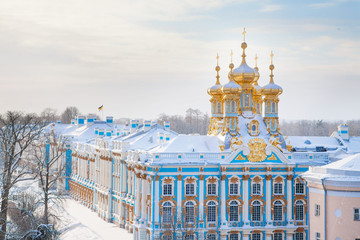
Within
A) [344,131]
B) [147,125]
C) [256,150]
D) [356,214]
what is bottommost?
[356,214]

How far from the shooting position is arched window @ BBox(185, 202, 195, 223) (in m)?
39.7

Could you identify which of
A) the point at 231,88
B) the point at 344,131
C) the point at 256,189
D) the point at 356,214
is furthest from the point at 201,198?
the point at 344,131

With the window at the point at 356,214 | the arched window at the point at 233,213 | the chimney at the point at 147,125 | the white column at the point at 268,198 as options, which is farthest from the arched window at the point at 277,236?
the chimney at the point at 147,125

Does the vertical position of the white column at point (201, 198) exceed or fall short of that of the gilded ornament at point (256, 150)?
it falls short

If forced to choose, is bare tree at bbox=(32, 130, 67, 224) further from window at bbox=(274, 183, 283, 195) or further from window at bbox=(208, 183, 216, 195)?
window at bbox=(274, 183, 283, 195)

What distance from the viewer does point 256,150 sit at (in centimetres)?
4100

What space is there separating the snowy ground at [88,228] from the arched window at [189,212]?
664 cm

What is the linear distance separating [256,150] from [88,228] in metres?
16.7

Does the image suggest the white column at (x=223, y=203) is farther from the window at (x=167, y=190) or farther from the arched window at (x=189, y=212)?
the window at (x=167, y=190)

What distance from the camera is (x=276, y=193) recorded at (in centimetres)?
4147

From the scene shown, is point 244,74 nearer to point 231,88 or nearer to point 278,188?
point 231,88

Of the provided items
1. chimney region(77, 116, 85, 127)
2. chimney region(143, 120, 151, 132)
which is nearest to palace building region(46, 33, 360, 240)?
chimney region(143, 120, 151, 132)

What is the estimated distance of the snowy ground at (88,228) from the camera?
4508 centimetres

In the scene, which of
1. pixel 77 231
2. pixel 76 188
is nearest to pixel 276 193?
pixel 77 231
